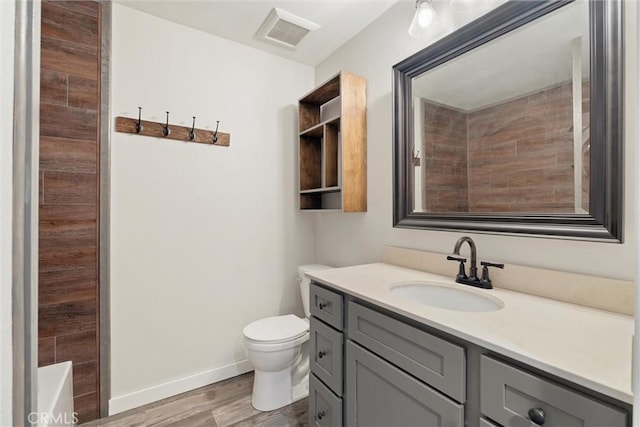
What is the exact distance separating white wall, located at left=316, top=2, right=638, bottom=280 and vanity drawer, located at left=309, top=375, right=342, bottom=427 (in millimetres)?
829

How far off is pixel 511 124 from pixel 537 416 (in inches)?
42.5

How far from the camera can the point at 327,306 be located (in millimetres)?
1390

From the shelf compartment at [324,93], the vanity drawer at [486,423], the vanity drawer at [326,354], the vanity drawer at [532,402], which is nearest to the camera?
the vanity drawer at [532,402]

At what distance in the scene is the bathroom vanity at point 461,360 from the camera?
0.65 metres

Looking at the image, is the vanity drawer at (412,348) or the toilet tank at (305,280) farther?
the toilet tank at (305,280)

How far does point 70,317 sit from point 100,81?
4.47ft

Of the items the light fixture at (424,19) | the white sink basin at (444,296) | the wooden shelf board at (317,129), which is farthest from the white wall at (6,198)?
the wooden shelf board at (317,129)

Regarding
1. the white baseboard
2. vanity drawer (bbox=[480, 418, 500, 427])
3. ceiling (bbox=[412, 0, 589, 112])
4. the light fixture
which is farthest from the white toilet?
the light fixture

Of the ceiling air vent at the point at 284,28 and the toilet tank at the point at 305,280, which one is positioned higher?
the ceiling air vent at the point at 284,28

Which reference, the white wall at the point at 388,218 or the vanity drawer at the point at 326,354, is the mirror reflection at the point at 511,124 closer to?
the white wall at the point at 388,218

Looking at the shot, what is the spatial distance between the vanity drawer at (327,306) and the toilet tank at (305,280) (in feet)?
2.05

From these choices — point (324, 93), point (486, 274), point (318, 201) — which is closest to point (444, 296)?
point (486, 274)

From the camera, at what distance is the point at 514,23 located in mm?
1217
